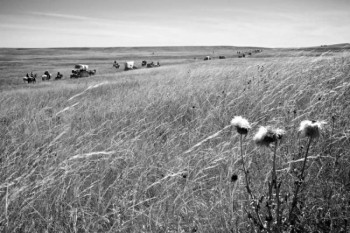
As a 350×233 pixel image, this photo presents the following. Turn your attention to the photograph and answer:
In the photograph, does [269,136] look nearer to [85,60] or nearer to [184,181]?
[184,181]

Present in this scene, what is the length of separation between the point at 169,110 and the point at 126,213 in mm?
2663

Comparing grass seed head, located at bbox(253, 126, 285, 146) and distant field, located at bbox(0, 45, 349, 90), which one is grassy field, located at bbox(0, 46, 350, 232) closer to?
grass seed head, located at bbox(253, 126, 285, 146)

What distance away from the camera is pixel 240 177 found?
1.92 metres

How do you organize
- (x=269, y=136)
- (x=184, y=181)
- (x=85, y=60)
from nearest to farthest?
(x=269, y=136), (x=184, y=181), (x=85, y=60)

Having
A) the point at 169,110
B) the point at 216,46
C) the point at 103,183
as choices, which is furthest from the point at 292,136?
the point at 216,46

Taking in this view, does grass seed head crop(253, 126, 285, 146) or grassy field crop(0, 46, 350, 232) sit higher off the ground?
grass seed head crop(253, 126, 285, 146)

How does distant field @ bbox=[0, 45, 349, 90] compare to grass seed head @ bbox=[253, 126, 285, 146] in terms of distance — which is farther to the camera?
distant field @ bbox=[0, 45, 349, 90]

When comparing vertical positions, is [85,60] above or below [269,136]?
above

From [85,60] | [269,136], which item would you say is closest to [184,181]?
[269,136]

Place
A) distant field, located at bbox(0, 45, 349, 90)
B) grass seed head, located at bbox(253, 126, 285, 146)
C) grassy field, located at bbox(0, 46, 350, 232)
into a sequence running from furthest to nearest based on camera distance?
1. distant field, located at bbox(0, 45, 349, 90)
2. grassy field, located at bbox(0, 46, 350, 232)
3. grass seed head, located at bbox(253, 126, 285, 146)

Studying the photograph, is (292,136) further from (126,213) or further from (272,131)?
(126,213)

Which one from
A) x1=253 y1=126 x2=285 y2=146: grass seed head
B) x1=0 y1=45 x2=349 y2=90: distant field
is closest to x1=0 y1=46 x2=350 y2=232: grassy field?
x1=253 y1=126 x2=285 y2=146: grass seed head

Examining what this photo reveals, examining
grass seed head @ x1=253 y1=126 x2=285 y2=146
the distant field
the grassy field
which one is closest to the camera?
grass seed head @ x1=253 y1=126 x2=285 y2=146

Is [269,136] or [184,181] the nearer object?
[269,136]
